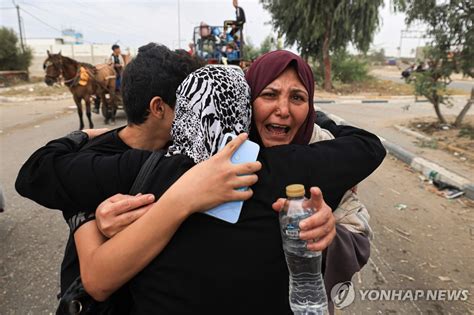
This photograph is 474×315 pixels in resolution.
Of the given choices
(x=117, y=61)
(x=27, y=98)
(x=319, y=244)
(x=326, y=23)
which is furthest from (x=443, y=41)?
(x=27, y=98)

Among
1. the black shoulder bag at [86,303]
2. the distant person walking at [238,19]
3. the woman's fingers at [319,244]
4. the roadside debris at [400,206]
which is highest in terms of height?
→ the distant person walking at [238,19]

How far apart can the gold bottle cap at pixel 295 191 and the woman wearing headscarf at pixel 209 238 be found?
0.20 ft

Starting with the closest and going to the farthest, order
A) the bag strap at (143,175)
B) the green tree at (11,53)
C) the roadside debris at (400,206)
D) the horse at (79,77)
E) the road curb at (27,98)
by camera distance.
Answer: the bag strap at (143,175), the roadside debris at (400,206), the horse at (79,77), the road curb at (27,98), the green tree at (11,53)

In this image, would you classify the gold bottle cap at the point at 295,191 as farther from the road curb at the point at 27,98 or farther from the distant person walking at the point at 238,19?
the road curb at the point at 27,98

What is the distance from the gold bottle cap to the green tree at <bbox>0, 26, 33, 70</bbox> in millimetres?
32807

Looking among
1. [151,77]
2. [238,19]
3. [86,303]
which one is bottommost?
[86,303]

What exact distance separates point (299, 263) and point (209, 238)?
305 millimetres

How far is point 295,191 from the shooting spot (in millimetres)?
982

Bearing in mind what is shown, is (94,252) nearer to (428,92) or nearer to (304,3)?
(428,92)

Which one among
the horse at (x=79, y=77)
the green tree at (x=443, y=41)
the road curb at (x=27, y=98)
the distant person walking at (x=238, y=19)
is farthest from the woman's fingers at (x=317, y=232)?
the road curb at (x=27, y=98)

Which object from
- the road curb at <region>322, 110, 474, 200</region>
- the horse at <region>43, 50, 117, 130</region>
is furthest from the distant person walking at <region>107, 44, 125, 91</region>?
the road curb at <region>322, 110, 474, 200</region>

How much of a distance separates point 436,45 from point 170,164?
28.7 feet

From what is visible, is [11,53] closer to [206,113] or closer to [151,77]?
[151,77]

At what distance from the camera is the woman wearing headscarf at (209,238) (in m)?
1.01
